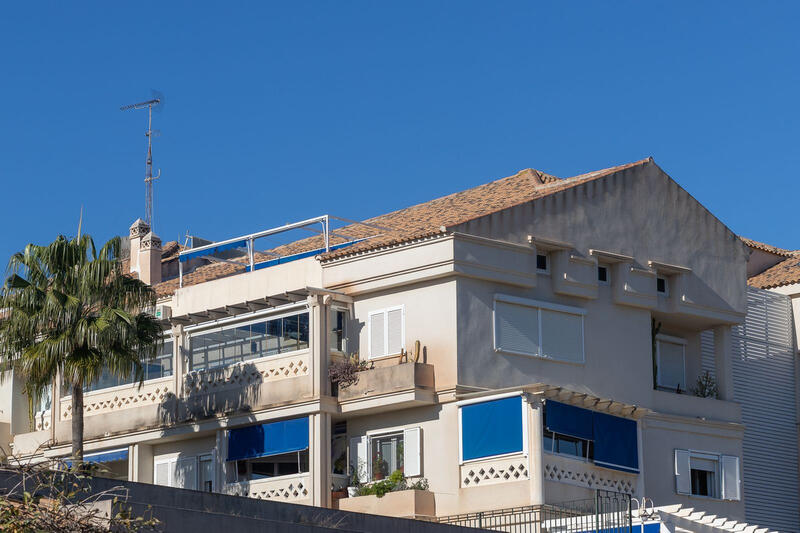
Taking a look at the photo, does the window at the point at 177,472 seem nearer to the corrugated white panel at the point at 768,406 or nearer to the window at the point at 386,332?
the window at the point at 386,332

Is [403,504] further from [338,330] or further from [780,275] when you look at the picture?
[780,275]

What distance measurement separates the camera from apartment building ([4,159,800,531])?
35.5 meters

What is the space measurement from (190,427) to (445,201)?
10.2 meters

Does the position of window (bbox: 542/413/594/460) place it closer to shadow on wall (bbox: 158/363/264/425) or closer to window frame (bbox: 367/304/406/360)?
window frame (bbox: 367/304/406/360)

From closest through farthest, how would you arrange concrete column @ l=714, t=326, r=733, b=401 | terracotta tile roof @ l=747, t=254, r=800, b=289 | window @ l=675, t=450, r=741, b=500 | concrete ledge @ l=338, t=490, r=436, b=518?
concrete ledge @ l=338, t=490, r=436, b=518 < window @ l=675, t=450, r=741, b=500 < concrete column @ l=714, t=326, r=733, b=401 < terracotta tile roof @ l=747, t=254, r=800, b=289

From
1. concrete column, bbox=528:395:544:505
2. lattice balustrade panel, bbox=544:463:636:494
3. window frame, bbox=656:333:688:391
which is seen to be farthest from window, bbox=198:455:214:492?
window frame, bbox=656:333:688:391

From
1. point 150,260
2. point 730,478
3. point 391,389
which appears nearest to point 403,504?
point 391,389

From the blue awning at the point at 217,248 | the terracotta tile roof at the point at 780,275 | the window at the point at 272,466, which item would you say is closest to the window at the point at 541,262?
the window at the point at 272,466

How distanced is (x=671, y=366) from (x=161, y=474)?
1465cm

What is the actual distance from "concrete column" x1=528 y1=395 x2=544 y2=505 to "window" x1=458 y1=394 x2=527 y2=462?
18 cm

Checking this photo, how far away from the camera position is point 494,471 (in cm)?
3441

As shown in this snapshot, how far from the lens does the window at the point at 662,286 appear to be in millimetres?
40906

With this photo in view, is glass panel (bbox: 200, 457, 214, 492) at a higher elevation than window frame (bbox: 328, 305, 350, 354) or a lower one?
lower

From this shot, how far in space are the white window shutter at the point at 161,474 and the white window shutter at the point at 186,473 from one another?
32 cm
